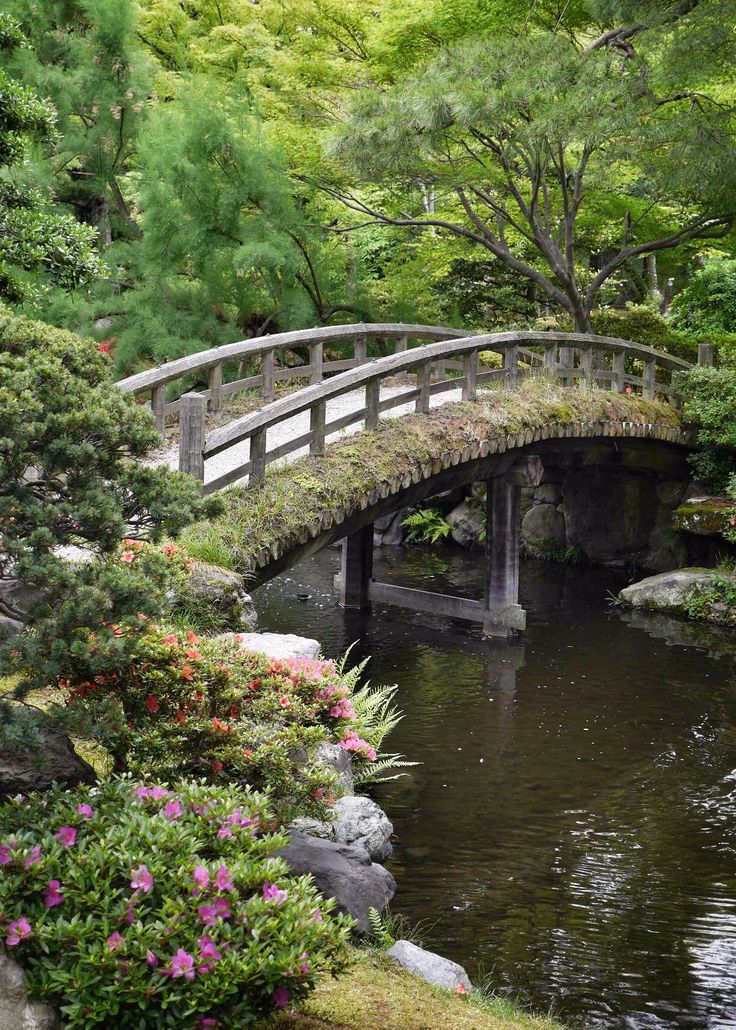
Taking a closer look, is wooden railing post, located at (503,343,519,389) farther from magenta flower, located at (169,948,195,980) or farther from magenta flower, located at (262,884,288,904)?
magenta flower, located at (169,948,195,980)

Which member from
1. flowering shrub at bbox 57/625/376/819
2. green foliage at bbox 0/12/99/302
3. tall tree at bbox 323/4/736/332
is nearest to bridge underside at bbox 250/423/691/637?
tall tree at bbox 323/4/736/332

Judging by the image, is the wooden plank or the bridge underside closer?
the bridge underside

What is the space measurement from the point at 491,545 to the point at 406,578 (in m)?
4.34

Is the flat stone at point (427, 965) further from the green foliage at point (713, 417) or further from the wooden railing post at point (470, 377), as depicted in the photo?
the green foliage at point (713, 417)

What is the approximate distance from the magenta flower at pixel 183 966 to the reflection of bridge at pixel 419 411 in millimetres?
5409

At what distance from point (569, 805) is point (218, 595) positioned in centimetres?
391

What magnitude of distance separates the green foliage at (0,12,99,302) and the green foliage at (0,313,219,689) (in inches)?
79.2

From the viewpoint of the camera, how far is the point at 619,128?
1466cm

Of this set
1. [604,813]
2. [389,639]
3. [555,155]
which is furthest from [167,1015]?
[555,155]

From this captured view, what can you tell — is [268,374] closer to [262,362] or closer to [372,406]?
[262,362]

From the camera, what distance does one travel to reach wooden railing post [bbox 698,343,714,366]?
1895 centimetres

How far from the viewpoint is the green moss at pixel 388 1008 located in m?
4.35

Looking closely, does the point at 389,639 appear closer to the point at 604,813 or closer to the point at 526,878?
the point at 604,813

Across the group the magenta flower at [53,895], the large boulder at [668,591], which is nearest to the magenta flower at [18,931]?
the magenta flower at [53,895]
